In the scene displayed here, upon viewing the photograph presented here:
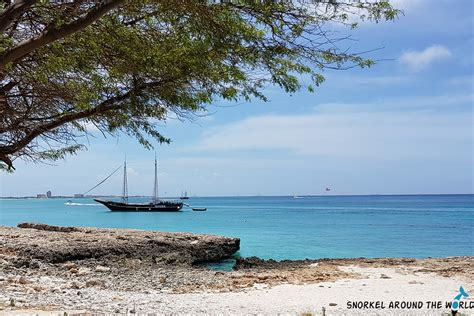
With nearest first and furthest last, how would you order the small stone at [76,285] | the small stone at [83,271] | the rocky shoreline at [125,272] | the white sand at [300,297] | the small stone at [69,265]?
1. the white sand at [300,297]
2. the rocky shoreline at [125,272]
3. the small stone at [76,285]
4. the small stone at [83,271]
5. the small stone at [69,265]

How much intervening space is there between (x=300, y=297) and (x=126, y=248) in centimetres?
724

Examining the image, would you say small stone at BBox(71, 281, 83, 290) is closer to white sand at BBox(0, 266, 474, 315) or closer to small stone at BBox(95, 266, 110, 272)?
white sand at BBox(0, 266, 474, 315)

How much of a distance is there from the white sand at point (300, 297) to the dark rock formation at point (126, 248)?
429 centimetres

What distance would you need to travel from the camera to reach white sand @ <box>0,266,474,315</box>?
6.50 meters

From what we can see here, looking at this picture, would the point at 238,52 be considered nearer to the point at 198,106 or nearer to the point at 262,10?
the point at 262,10

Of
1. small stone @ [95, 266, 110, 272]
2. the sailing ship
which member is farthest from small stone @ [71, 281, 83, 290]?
the sailing ship

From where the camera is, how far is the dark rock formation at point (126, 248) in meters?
12.1

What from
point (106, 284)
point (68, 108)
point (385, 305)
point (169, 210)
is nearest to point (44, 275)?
point (106, 284)

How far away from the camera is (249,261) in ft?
43.2

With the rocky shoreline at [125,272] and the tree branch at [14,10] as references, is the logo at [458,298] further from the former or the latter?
the tree branch at [14,10]

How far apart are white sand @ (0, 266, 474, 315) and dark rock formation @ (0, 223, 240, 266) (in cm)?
429

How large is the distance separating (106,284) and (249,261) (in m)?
4.92

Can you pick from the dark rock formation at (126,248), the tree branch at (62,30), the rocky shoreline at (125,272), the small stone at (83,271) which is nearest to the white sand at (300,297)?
the rocky shoreline at (125,272)

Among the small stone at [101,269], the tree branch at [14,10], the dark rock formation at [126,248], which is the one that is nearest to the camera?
the tree branch at [14,10]
